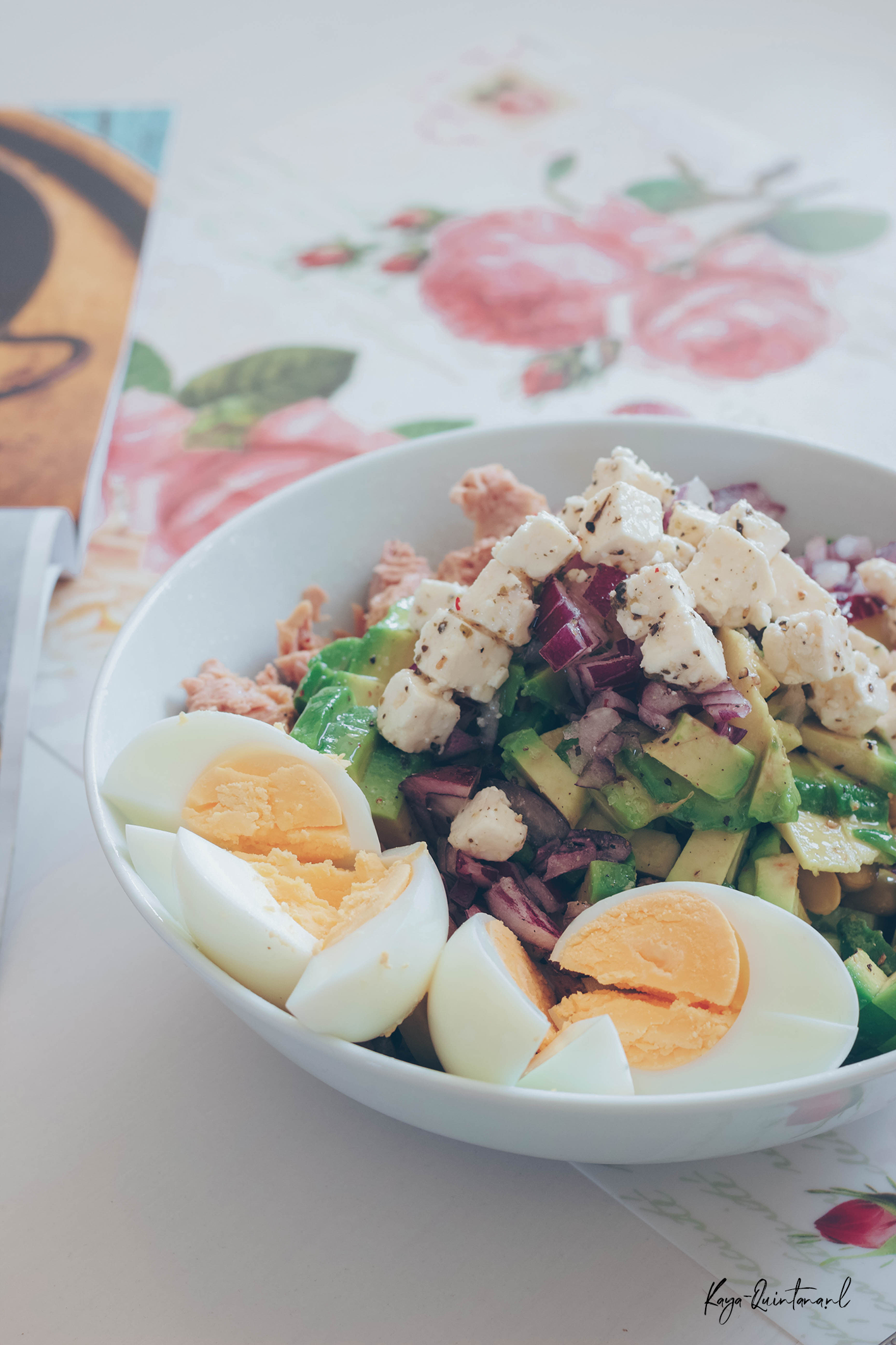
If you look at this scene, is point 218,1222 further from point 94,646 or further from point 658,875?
point 94,646

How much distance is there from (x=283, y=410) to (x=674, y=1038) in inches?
70.5

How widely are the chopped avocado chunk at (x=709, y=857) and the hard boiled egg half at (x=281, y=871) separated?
0.32 metres

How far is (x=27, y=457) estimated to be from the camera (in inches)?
89.1

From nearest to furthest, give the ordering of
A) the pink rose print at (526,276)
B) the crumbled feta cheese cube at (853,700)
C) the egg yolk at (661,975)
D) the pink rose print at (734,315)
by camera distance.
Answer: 1. the egg yolk at (661,975)
2. the crumbled feta cheese cube at (853,700)
3. the pink rose print at (734,315)
4. the pink rose print at (526,276)

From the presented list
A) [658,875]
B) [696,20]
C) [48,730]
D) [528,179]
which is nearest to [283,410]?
[48,730]

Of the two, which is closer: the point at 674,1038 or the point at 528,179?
the point at 674,1038

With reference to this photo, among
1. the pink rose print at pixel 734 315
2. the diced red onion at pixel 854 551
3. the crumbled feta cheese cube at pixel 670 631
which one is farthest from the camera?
the pink rose print at pixel 734 315

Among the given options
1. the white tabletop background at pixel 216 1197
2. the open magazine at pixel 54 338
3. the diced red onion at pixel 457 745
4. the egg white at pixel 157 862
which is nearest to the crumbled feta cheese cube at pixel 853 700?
the diced red onion at pixel 457 745

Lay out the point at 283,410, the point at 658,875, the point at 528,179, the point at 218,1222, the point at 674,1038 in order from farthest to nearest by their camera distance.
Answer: the point at 528,179
the point at 283,410
the point at 658,875
the point at 218,1222
the point at 674,1038

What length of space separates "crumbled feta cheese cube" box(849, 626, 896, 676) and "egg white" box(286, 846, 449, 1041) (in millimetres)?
747

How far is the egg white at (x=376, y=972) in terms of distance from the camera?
3.35 feet

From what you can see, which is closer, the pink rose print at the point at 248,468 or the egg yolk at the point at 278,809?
the egg yolk at the point at 278,809

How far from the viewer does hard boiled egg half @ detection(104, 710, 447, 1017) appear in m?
1.06

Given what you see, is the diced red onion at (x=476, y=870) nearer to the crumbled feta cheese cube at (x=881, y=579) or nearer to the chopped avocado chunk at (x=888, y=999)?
the chopped avocado chunk at (x=888, y=999)
